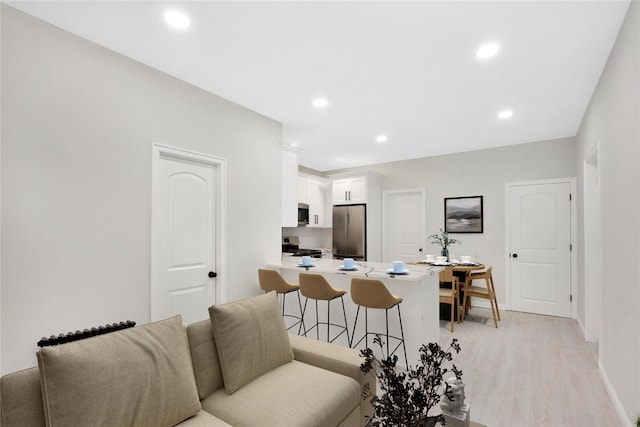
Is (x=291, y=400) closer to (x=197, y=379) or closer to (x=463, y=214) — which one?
(x=197, y=379)

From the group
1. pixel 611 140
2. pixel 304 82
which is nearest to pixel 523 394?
pixel 611 140

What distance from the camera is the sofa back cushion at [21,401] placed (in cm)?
112

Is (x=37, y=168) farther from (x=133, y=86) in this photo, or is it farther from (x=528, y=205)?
(x=528, y=205)

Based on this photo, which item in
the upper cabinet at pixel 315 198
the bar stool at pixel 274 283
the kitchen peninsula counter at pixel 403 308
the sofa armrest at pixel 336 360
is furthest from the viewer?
the upper cabinet at pixel 315 198

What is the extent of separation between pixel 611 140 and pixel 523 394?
6.99ft

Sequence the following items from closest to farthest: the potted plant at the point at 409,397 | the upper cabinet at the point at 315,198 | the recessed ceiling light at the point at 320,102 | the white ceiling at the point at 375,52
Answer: the potted plant at the point at 409,397 → the white ceiling at the point at 375,52 → the recessed ceiling light at the point at 320,102 → the upper cabinet at the point at 315,198

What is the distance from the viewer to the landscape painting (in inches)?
212

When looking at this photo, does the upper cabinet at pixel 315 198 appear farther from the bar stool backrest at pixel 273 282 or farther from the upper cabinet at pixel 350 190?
the bar stool backrest at pixel 273 282

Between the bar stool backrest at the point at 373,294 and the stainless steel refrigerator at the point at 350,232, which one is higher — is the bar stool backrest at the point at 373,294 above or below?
below

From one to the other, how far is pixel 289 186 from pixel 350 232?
221cm

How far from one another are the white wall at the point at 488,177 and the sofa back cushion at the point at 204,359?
→ 478 cm

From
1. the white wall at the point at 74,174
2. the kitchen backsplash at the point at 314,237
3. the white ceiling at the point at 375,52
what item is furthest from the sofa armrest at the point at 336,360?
the kitchen backsplash at the point at 314,237

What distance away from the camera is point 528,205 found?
196 inches

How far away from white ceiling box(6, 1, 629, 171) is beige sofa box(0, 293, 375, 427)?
1884 millimetres
